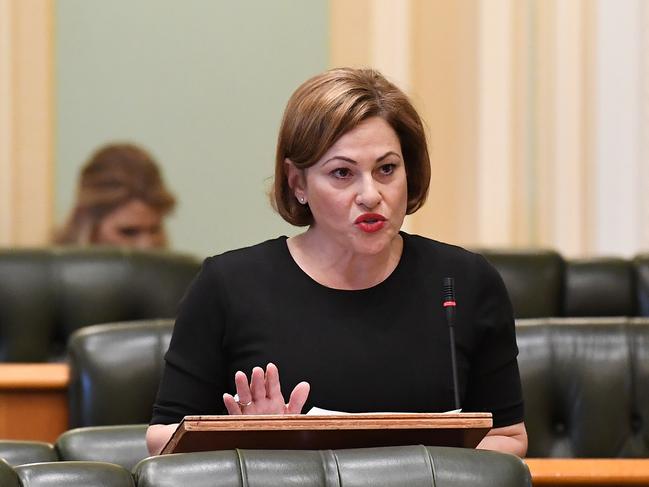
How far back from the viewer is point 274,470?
1137 millimetres

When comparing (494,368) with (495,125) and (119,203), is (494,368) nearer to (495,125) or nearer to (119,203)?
(119,203)

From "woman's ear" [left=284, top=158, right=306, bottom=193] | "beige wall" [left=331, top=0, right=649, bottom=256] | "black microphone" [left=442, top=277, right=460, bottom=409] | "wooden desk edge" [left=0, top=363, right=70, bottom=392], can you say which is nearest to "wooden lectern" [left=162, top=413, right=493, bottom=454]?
"black microphone" [left=442, top=277, right=460, bottom=409]

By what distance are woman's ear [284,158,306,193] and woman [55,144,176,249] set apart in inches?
51.4

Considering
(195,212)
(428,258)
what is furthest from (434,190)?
(428,258)

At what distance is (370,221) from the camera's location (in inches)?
63.4

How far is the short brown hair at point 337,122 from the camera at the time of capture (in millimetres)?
1622

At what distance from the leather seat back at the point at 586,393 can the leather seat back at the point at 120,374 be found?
530 mm

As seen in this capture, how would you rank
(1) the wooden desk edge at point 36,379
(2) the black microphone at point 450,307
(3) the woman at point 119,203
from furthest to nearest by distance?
(3) the woman at point 119,203, (1) the wooden desk edge at point 36,379, (2) the black microphone at point 450,307

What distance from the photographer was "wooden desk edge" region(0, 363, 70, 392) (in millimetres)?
2156

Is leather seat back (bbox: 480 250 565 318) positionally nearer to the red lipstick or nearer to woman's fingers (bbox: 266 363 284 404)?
the red lipstick

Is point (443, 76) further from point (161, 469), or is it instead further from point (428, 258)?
point (161, 469)

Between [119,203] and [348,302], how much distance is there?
1416 mm

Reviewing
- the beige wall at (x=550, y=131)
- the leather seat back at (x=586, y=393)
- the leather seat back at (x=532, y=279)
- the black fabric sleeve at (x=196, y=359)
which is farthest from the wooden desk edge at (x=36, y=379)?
the beige wall at (x=550, y=131)

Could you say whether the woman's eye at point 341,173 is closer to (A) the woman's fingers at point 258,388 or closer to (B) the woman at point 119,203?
(A) the woman's fingers at point 258,388
